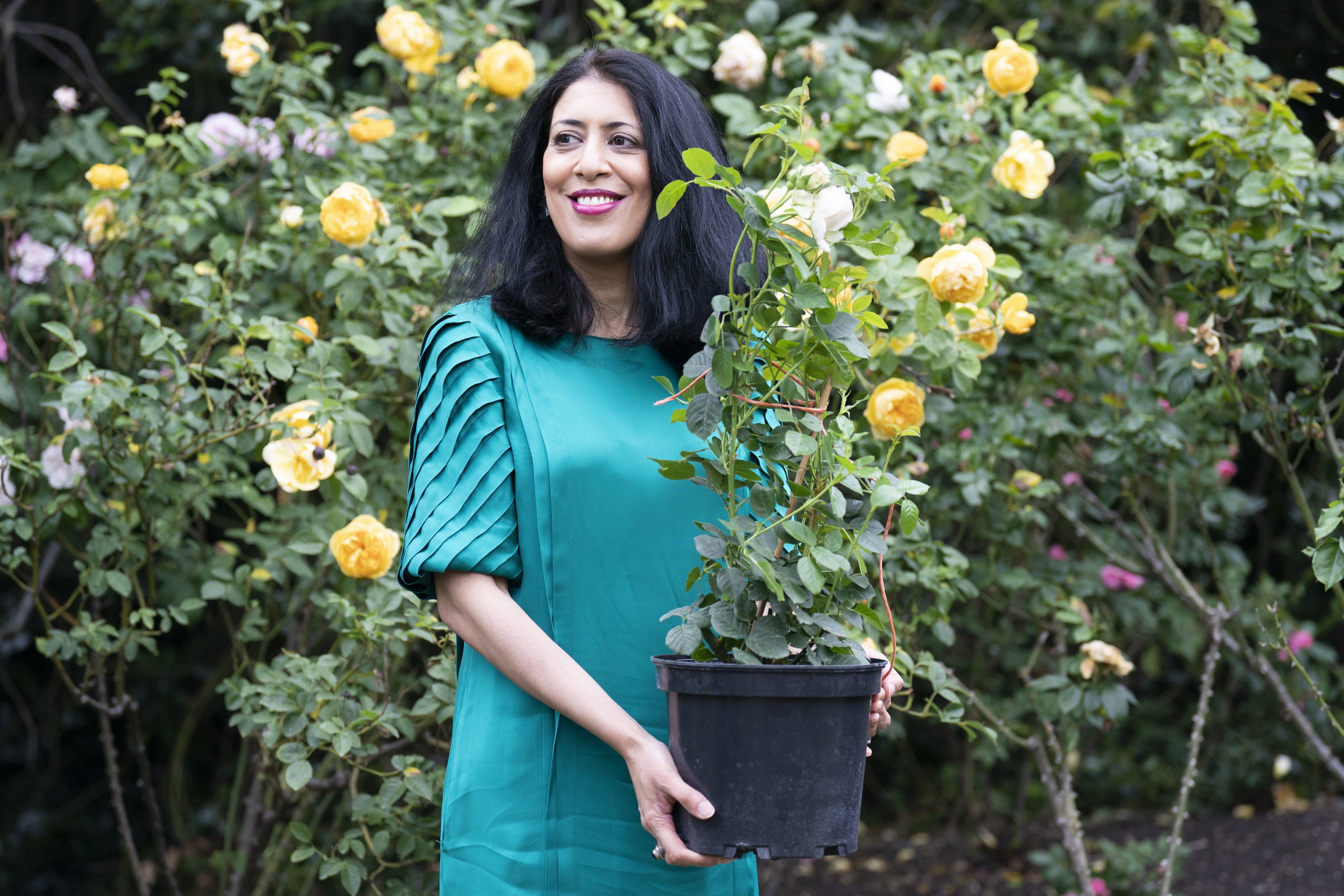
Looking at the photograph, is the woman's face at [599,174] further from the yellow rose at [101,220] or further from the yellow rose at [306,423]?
the yellow rose at [101,220]

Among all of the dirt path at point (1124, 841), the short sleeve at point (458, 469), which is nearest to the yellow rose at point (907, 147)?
the short sleeve at point (458, 469)

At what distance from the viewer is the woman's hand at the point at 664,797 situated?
3.65 ft

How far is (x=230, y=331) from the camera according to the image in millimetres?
2016

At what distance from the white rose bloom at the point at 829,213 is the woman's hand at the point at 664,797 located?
1.71 ft

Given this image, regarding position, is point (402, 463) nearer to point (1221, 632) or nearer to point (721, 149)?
point (721, 149)

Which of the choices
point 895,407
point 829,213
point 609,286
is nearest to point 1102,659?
point 895,407

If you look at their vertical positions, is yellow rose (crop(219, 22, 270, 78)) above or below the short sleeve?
above

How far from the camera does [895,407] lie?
1808 mm

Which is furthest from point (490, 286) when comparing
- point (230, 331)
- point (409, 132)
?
point (409, 132)

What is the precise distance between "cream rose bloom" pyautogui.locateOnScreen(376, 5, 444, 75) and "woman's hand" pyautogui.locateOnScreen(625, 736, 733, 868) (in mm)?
1655

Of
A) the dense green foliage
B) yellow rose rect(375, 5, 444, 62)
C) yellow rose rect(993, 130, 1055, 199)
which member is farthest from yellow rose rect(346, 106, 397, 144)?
yellow rose rect(993, 130, 1055, 199)

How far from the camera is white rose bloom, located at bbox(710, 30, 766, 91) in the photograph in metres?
2.45

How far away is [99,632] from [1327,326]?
2.16 meters

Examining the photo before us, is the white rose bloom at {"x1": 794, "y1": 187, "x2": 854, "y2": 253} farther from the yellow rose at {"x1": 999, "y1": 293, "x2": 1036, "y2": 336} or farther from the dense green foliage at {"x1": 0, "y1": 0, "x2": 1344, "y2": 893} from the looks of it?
the yellow rose at {"x1": 999, "y1": 293, "x2": 1036, "y2": 336}
